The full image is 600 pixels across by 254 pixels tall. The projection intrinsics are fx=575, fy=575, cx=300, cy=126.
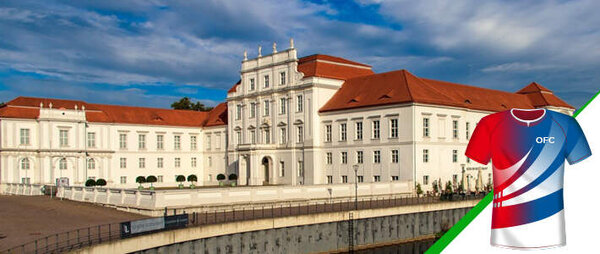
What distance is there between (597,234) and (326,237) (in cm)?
2392

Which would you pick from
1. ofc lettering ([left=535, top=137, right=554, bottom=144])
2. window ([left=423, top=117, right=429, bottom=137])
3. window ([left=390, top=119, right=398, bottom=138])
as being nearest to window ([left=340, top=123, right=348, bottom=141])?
window ([left=390, top=119, right=398, bottom=138])

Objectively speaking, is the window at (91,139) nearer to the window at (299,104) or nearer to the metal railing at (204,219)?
the window at (299,104)

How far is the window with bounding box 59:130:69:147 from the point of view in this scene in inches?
2208

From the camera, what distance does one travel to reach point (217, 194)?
110ft

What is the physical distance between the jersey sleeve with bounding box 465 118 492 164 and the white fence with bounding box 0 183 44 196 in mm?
42749

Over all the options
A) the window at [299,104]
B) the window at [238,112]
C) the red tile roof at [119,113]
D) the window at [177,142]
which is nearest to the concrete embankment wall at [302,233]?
the window at [299,104]

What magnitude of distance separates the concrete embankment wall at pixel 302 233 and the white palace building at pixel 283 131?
788 centimetres

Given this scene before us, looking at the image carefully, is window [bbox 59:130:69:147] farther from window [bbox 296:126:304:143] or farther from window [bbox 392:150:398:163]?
window [bbox 392:150:398:163]

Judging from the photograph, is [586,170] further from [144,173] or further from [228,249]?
[144,173]

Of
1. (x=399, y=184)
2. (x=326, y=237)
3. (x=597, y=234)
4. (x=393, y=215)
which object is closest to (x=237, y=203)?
(x=326, y=237)

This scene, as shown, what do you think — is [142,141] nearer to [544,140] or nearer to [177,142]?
[177,142]

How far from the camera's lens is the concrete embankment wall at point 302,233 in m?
22.6

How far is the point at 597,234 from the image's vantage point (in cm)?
663

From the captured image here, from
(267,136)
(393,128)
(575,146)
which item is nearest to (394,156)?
(393,128)
